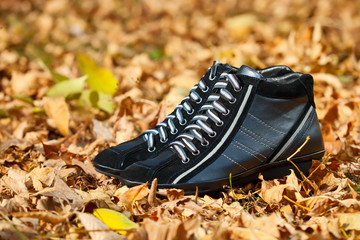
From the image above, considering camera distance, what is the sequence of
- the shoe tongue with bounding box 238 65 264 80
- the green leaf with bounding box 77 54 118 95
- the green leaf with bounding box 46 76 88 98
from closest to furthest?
the shoe tongue with bounding box 238 65 264 80 → the green leaf with bounding box 46 76 88 98 → the green leaf with bounding box 77 54 118 95

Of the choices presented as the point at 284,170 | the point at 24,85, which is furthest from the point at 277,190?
the point at 24,85

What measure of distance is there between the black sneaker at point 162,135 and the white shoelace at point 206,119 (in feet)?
0.25

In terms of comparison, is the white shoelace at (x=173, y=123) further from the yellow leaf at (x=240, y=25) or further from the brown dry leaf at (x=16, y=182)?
the yellow leaf at (x=240, y=25)

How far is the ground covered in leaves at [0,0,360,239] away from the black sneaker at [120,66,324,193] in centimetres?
10

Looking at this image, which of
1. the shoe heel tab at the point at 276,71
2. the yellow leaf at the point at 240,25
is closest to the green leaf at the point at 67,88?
the shoe heel tab at the point at 276,71

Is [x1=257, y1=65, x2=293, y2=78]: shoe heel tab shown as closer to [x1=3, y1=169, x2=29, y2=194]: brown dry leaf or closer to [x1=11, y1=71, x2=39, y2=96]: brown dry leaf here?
[x1=3, y1=169, x2=29, y2=194]: brown dry leaf

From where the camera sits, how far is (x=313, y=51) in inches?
141

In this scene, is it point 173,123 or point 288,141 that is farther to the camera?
point 173,123

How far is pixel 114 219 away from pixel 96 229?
0.38 feet

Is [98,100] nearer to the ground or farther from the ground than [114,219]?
farther from the ground

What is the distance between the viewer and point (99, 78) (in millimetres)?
3307

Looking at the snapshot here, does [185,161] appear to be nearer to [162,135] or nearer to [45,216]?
[162,135]

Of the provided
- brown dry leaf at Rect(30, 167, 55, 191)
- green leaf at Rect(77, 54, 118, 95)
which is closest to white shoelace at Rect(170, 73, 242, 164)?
brown dry leaf at Rect(30, 167, 55, 191)

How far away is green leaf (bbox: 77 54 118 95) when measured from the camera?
3.26m
